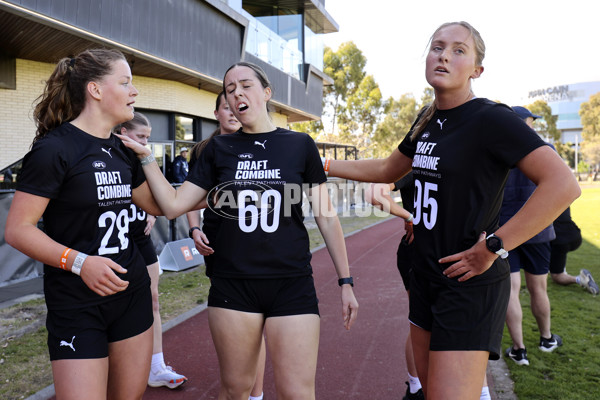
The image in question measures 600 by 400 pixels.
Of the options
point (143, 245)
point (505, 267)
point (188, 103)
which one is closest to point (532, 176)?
point (505, 267)

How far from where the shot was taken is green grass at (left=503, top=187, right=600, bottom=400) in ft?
13.7

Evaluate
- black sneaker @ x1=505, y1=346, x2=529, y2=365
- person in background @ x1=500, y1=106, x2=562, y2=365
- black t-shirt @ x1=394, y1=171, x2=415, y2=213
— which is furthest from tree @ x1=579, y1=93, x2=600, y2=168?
black t-shirt @ x1=394, y1=171, x2=415, y2=213

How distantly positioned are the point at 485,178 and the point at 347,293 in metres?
1.07

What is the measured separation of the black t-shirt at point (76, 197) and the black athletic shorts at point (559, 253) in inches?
263

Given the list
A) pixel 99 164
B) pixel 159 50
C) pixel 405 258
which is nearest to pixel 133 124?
pixel 99 164

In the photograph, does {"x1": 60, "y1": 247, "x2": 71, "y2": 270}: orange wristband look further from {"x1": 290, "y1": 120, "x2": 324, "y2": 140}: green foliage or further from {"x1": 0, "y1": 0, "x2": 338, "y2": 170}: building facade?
{"x1": 290, "y1": 120, "x2": 324, "y2": 140}: green foliage

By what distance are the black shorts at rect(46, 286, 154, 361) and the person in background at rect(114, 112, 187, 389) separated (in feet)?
4.68

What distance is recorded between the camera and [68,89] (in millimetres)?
2469

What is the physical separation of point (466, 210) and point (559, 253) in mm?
6193

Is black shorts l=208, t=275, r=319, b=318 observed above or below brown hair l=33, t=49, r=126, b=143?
below

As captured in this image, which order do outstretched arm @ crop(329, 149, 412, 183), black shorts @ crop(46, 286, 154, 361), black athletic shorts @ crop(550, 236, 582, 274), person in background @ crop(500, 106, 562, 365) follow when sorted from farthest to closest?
black athletic shorts @ crop(550, 236, 582, 274) → person in background @ crop(500, 106, 562, 365) → outstretched arm @ crop(329, 149, 412, 183) → black shorts @ crop(46, 286, 154, 361)

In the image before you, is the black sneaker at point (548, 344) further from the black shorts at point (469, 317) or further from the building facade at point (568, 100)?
the building facade at point (568, 100)

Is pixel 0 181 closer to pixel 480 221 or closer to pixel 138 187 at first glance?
pixel 138 187

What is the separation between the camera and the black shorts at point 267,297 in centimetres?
253
